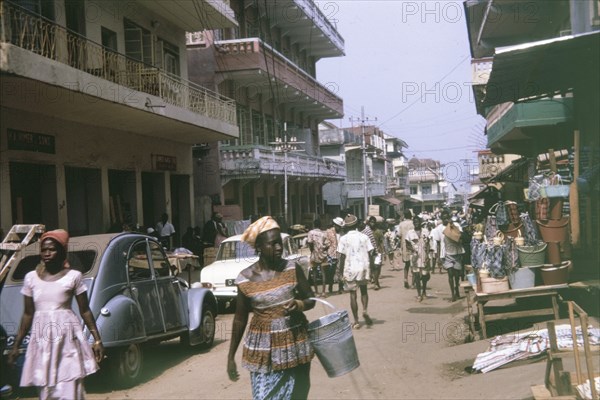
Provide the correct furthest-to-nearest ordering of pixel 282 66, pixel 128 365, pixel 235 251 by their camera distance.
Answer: pixel 282 66, pixel 235 251, pixel 128 365

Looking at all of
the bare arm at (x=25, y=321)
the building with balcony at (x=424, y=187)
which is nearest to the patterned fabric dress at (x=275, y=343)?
the bare arm at (x=25, y=321)

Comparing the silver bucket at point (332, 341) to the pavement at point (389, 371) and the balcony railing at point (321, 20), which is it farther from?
the balcony railing at point (321, 20)

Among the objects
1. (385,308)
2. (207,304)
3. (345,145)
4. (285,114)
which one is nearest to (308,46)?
(285,114)

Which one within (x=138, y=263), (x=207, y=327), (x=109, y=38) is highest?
(x=109, y=38)

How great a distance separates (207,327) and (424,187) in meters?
100

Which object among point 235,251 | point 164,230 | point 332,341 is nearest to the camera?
point 332,341

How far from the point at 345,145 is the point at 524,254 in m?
45.3

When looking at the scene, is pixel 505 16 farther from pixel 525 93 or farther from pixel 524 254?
pixel 524 254

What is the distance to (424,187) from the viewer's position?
4227 inches

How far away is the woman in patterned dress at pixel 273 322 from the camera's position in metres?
4.32

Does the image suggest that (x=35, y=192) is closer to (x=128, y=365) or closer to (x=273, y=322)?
(x=128, y=365)

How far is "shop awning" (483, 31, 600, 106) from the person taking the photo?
703 centimetres

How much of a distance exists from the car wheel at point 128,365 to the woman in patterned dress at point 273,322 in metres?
3.28

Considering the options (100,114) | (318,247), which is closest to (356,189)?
(318,247)
